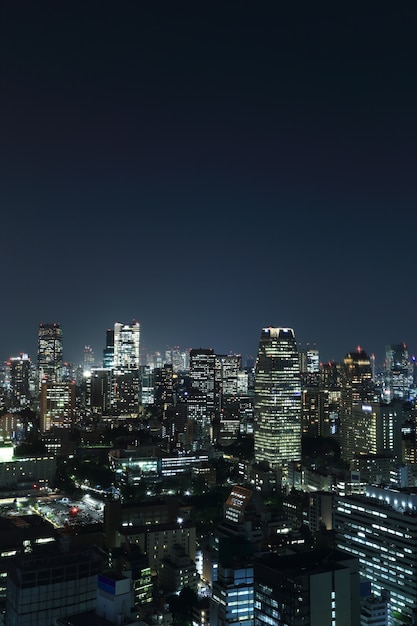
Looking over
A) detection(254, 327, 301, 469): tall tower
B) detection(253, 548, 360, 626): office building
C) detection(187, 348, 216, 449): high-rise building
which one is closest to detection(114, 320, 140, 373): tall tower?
detection(187, 348, 216, 449): high-rise building

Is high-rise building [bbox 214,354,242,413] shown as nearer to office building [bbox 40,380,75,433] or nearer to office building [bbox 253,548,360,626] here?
office building [bbox 40,380,75,433]

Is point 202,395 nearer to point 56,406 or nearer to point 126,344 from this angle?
point 56,406

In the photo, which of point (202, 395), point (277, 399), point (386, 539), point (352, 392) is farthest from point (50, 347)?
point (386, 539)

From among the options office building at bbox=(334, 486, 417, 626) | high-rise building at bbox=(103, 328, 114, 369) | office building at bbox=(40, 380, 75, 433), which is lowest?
office building at bbox=(334, 486, 417, 626)

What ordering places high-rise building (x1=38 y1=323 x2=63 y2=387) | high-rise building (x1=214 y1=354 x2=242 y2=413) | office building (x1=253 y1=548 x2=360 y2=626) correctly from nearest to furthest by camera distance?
1. office building (x1=253 y1=548 x2=360 y2=626)
2. high-rise building (x1=214 y1=354 x2=242 y2=413)
3. high-rise building (x1=38 y1=323 x2=63 y2=387)

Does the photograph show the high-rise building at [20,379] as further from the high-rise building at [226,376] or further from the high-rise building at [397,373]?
the high-rise building at [397,373]

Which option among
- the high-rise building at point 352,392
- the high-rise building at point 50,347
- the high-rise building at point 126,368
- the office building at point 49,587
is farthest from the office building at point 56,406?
the office building at point 49,587

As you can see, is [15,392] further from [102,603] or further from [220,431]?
[102,603]
